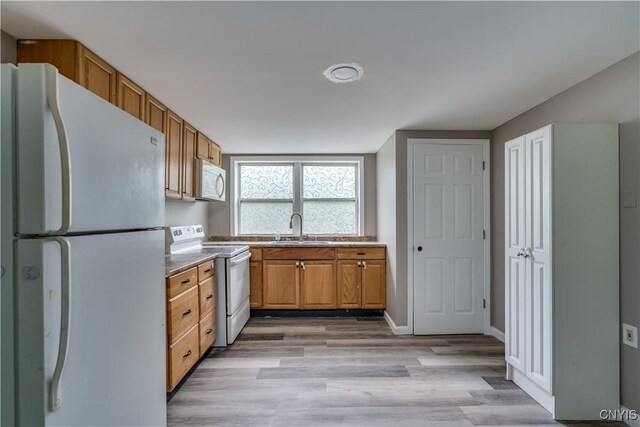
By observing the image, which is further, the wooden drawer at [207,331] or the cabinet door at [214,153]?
the cabinet door at [214,153]

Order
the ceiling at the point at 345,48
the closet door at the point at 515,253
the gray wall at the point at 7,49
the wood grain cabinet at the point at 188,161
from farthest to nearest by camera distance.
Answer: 1. the wood grain cabinet at the point at 188,161
2. the closet door at the point at 515,253
3. the gray wall at the point at 7,49
4. the ceiling at the point at 345,48

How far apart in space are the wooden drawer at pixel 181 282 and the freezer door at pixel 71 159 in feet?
2.73

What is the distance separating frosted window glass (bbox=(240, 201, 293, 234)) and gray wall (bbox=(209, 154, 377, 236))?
0.72 ft

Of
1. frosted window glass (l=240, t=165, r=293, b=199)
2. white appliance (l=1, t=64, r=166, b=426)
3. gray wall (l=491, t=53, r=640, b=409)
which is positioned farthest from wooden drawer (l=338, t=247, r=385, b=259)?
white appliance (l=1, t=64, r=166, b=426)

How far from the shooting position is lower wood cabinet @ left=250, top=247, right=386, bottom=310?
3.80 m

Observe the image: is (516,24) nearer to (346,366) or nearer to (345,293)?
(346,366)

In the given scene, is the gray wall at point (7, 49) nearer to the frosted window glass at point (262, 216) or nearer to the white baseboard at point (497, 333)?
the frosted window glass at point (262, 216)

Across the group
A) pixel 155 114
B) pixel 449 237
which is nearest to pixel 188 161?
pixel 155 114

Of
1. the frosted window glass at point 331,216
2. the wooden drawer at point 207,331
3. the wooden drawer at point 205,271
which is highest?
the frosted window glass at point 331,216

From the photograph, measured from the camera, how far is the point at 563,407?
187 cm

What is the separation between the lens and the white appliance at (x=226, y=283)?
295 cm

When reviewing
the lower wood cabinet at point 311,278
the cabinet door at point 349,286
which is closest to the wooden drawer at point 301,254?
the lower wood cabinet at point 311,278

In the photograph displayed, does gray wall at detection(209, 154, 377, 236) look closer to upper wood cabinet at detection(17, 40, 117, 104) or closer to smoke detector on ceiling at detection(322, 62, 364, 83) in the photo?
smoke detector on ceiling at detection(322, 62, 364, 83)

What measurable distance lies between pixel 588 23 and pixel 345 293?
315 centimetres
